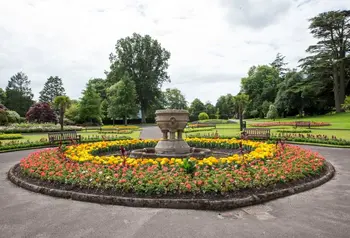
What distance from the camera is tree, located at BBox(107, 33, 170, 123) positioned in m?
52.7

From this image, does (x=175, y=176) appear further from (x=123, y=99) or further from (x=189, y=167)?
(x=123, y=99)

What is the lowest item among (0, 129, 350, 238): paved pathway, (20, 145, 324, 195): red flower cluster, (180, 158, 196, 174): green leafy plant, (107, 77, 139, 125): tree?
(0, 129, 350, 238): paved pathway

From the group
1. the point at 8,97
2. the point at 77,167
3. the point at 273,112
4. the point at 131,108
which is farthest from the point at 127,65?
the point at 77,167

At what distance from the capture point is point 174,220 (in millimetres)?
4457

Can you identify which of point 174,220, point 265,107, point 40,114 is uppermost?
point 265,107

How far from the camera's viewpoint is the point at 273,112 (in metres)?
47.0

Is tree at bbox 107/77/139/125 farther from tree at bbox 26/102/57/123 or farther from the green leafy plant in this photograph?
the green leafy plant

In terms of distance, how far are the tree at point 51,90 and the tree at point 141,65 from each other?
1166 inches

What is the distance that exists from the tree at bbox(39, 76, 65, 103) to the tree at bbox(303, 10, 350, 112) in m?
64.8

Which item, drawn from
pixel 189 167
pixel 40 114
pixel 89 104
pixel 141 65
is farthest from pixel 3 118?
pixel 189 167

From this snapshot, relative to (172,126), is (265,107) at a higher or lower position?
higher

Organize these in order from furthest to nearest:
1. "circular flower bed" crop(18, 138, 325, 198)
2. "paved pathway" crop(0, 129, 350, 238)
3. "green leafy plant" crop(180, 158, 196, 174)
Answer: "green leafy plant" crop(180, 158, 196, 174) < "circular flower bed" crop(18, 138, 325, 198) < "paved pathway" crop(0, 129, 350, 238)

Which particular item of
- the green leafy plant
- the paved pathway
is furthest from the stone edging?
the green leafy plant

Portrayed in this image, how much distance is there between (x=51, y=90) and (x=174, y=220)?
8067 centimetres
